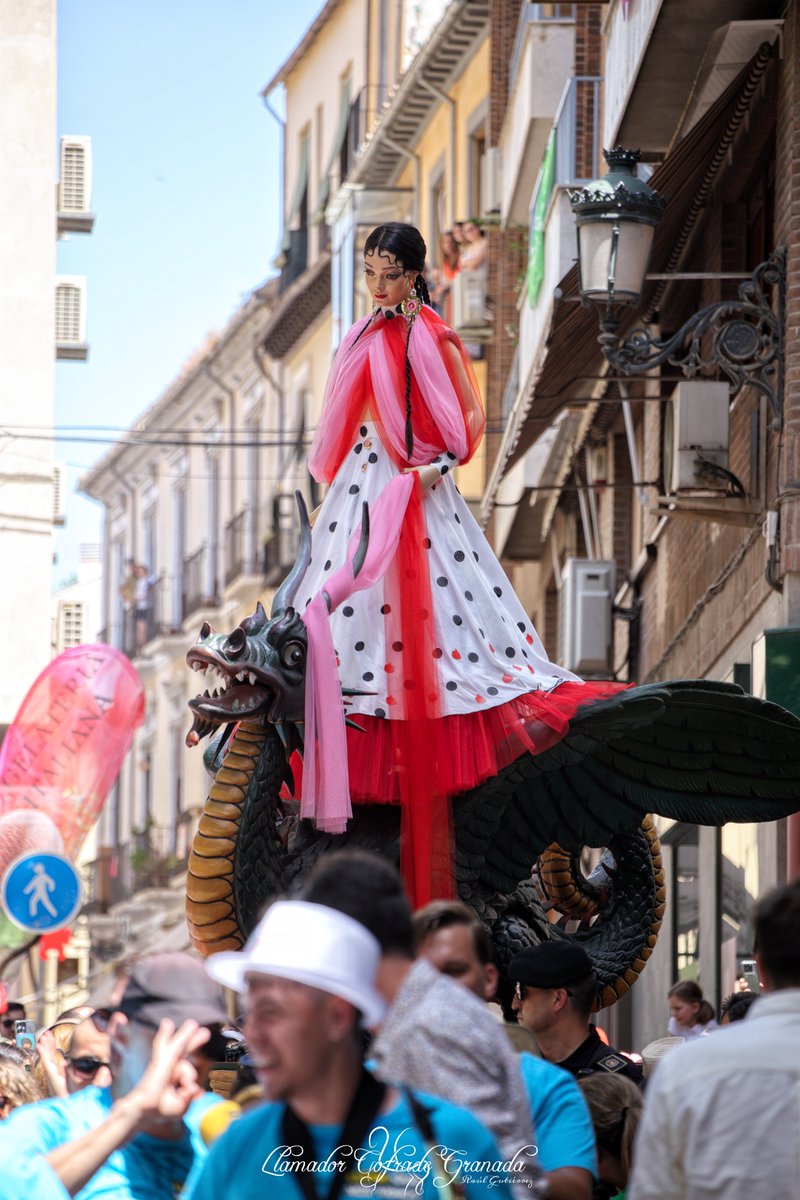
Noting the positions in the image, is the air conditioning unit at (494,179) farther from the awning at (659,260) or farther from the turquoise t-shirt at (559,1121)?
the turquoise t-shirt at (559,1121)

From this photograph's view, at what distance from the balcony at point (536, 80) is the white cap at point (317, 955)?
58.7 feet

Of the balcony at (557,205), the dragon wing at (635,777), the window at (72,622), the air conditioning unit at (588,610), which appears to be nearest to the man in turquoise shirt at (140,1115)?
the dragon wing at (635,777)

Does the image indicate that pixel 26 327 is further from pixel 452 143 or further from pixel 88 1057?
pixel 88 1057

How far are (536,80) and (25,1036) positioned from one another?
41.8 ft

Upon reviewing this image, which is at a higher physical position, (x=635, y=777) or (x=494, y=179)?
(x=494, y=179)

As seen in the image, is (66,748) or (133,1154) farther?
(66,748)

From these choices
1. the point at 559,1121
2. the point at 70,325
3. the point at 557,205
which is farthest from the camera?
the point at 70,325

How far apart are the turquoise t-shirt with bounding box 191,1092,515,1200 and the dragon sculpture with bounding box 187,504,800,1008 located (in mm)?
3171

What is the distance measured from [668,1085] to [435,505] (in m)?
3.68

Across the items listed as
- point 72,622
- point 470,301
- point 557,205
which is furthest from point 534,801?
point 72,622

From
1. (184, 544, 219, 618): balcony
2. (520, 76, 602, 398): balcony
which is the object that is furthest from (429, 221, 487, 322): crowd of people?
(184, 544, 219, 618): balcony

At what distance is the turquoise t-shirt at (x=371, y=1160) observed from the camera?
4.52 meters

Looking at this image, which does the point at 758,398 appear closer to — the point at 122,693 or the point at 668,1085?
the point at 122,693

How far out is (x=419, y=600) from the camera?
816 cm
